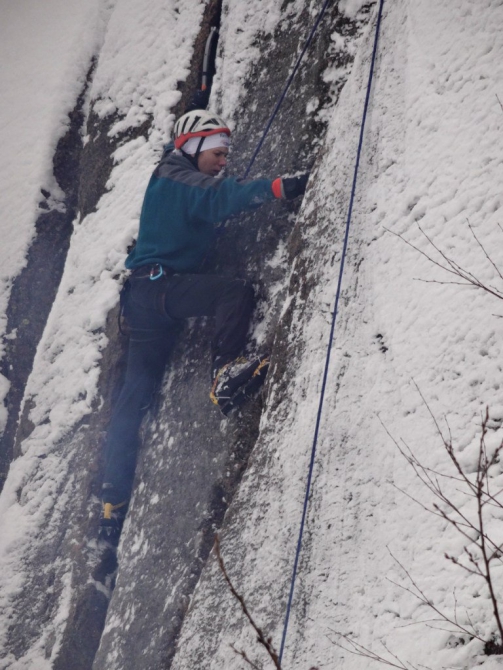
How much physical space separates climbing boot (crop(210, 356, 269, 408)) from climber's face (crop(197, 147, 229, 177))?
159 centimetres

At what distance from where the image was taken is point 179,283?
4320mm

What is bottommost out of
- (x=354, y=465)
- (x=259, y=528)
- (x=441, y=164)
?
(x=259, y=528)

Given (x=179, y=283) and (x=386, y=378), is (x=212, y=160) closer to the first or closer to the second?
(x=179, y=283)

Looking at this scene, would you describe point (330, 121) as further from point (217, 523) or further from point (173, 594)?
point (173, 594)

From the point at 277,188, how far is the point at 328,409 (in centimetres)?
157

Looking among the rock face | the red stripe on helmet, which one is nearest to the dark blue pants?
the rock face

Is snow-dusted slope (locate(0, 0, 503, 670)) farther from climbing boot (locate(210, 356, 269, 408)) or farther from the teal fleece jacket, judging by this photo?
the teal fleece jacket

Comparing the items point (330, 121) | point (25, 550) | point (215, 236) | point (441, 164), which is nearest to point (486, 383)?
point (441, 164)

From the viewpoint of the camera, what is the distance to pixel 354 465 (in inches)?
115

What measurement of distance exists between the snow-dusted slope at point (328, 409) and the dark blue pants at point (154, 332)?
17 centimetres

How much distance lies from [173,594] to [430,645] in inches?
82.0

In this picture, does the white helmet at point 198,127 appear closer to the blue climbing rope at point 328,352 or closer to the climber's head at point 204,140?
the climber's head at point 204,140

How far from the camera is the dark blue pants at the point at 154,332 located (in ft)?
13.3

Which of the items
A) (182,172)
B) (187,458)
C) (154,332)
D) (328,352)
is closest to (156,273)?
(154,332)
